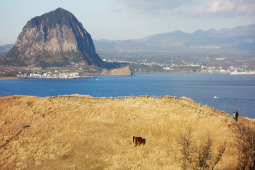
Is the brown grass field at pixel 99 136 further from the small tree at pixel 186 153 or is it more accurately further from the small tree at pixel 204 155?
the small tree at pixel 204 155

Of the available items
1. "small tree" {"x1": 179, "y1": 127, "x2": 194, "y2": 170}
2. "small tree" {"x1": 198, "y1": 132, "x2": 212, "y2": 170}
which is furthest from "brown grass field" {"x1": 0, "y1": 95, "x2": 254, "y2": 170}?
"small tree" {"x1": 198, "y1": 132, "x2": 212, "y2": 170}

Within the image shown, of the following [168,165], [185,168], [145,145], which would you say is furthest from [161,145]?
[185,168]

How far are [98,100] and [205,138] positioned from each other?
2838 centimetres

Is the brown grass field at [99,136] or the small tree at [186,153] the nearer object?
the small tree at [186,153]

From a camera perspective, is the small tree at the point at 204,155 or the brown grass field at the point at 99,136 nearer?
the small tree at the point at 204,155

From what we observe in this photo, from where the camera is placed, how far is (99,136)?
2542 centimetres

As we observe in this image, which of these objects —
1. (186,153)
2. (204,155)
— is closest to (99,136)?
(186,153)

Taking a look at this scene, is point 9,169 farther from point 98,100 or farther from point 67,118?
point 98,100

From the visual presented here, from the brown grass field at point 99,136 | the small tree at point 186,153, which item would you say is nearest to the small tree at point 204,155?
the small tree at point 186,153

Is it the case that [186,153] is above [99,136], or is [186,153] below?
above

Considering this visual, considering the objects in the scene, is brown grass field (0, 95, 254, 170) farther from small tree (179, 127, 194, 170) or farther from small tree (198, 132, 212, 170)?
small tree (198, 132, 212, 170)

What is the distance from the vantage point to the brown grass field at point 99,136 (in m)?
19.8

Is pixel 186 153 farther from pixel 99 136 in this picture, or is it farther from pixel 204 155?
pixel 99 136

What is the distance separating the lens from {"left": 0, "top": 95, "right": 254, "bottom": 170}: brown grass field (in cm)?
1981
